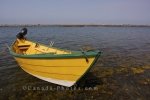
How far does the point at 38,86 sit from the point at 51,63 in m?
2.22

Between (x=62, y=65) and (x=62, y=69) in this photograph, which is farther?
(x=62, y=69)

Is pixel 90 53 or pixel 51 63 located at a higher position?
pixel 90 53

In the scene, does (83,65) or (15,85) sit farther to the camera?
(15,85)

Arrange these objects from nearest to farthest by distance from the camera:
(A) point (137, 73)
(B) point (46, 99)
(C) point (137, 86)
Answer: (B) point (46, 99)
(C) point (137, 86)
(A) point (137, 73)

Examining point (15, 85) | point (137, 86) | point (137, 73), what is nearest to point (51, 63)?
point (15, 85)

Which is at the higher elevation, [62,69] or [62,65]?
[62,65]

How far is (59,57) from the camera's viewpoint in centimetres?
864

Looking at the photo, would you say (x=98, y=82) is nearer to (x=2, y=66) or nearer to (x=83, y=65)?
(x=83, y=65)

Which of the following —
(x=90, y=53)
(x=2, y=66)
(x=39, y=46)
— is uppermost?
(x=90, y=53)

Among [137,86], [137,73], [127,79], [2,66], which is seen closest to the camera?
[137,86]

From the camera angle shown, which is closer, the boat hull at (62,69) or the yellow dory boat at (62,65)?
the yellow dory boat at (62,65)

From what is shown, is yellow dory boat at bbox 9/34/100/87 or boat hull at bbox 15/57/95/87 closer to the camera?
yellow dory boat at bbox 9/34/100/87

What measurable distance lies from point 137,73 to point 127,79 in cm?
163

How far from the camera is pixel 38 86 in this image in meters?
10.5
